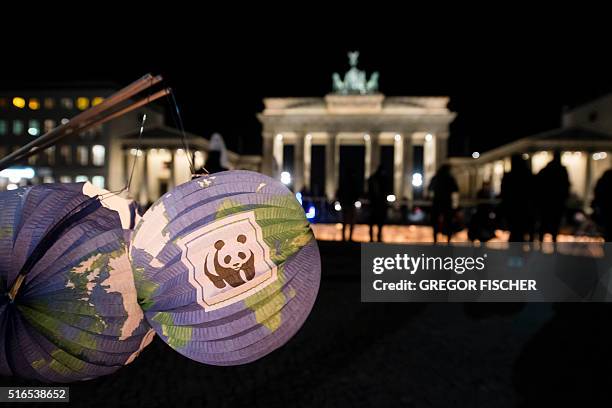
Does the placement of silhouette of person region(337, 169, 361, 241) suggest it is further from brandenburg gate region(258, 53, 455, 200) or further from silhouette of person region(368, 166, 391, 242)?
brandenburg gate region(258, 53, 455, 200)

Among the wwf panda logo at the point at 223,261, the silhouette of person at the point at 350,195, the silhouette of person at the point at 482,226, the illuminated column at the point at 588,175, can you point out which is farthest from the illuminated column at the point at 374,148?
the wwf panda logo at the point at 223,261

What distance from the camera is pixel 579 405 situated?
11.5 ft

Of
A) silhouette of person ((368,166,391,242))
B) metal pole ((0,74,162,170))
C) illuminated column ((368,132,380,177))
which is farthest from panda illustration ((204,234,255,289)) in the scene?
illuminated column ((368,132,380,177))

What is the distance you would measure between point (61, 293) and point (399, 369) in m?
2.93

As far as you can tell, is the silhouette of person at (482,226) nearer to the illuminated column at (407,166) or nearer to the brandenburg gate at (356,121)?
the brandenburg gate at (356,121)

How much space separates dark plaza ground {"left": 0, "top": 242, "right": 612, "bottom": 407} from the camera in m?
3.58

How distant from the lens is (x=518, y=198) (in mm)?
10062

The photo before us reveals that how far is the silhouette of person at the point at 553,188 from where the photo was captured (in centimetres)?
1074

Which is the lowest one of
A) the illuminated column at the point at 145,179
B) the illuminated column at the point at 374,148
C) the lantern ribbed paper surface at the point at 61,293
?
the illuminated column at the point at 145,179

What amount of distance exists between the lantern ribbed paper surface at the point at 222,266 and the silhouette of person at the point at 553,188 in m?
9.68

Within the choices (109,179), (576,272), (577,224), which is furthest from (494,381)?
(109,179)

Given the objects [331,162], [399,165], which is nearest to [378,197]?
[331,162]

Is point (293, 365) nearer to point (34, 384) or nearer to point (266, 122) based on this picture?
point (34, 384)

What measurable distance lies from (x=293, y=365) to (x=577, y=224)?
70.0 ft
